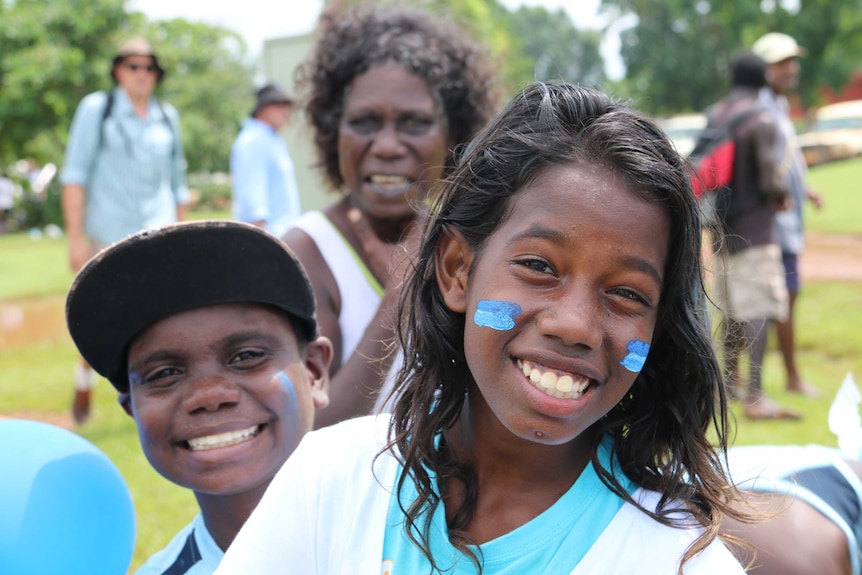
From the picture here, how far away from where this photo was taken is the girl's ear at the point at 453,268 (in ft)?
5.53

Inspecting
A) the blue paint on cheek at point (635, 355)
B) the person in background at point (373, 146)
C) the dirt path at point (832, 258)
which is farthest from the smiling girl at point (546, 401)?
the dirt path at point (832, 258)

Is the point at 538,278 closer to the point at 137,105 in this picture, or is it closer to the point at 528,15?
the point at 137,105

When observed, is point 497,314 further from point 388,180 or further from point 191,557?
point 388,180

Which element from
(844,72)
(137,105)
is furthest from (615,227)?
(844,72)

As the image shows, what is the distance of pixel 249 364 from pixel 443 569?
720 mm

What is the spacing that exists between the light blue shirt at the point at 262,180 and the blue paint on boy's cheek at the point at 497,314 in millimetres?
4991

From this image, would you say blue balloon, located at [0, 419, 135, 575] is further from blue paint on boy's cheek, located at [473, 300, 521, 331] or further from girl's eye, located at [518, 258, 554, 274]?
girl's eye, located at [518, 258, 554, 274]

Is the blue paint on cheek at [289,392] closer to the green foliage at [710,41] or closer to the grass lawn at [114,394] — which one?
the grass lawn at [114,394]

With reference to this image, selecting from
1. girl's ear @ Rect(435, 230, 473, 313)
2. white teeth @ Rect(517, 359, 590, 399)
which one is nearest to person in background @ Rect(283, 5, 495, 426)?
girl's ear @ Rect(435, 230, 473, 313)

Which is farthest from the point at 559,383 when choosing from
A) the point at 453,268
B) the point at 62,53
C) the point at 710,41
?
the point at 710,41

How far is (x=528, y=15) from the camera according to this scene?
93438 millimetres

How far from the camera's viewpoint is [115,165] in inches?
229

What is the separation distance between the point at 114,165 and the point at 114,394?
5.91ft

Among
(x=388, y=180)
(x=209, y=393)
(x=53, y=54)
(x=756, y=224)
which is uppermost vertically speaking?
(x=388, y=180)
